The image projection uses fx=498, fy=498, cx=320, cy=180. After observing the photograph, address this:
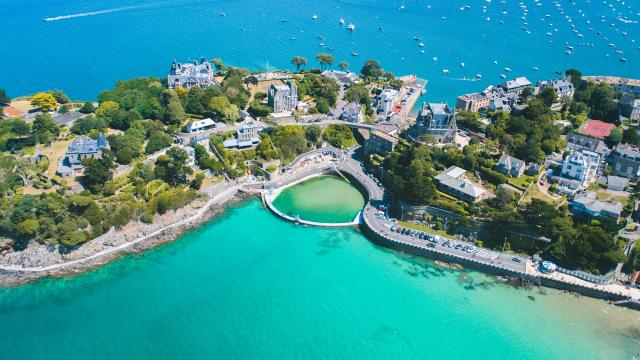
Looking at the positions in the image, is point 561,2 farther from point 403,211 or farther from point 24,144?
point 24,144

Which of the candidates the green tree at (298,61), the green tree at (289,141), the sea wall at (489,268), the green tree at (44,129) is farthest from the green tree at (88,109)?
the sea wall at (489,268)

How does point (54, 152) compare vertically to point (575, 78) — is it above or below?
below

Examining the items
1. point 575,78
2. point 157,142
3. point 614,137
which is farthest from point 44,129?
point 575,78

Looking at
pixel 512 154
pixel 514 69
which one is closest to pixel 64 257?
pixel 512 154

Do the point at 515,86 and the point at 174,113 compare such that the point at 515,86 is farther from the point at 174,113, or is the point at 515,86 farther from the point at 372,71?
the point at 174,113

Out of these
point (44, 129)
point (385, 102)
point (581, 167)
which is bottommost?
point (44, 129)
